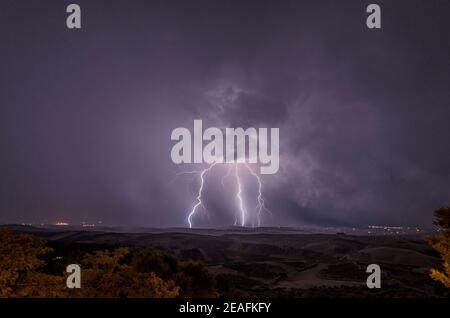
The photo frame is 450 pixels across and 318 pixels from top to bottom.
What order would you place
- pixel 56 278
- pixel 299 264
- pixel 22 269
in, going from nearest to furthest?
pixel 22 269 → pixel 56 278 → pixel 299 264

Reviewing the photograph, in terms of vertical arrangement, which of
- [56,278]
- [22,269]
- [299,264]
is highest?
[22,269]

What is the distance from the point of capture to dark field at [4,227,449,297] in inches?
1220

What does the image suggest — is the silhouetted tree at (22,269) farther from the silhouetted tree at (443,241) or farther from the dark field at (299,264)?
the dark field at (299,264)

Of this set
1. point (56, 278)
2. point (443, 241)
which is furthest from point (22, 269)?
point (443, 241)

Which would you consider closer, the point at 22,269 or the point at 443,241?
the point at 22,269

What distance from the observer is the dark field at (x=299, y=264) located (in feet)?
102

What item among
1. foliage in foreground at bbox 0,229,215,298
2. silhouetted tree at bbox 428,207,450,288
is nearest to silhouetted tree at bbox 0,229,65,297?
foliage in foreground at bbox 0,229,215,298

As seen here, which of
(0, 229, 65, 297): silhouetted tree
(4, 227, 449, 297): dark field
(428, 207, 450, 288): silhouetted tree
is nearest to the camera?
(0, 229, 65, 297): silhouetted tree

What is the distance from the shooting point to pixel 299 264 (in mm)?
51969

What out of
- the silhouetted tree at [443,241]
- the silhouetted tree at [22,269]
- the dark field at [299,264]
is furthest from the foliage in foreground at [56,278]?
the dark field at [299,264]

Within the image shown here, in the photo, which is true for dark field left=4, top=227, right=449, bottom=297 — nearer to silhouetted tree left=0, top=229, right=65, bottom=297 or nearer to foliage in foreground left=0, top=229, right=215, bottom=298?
foliage in foreground left=0, top=229, right=215, bottom=298

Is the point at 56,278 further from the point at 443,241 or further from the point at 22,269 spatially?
the point at 443,241
